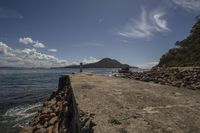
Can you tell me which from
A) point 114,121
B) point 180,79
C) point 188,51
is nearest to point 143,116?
point 114,121

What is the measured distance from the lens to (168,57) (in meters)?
48.4

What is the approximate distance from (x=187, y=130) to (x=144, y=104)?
1.49 metres

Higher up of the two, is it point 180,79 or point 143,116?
point 180,79

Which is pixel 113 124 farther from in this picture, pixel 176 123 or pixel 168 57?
pixel 168 57

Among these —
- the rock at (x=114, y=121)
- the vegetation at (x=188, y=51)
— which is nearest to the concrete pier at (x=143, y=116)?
the rock at (x=114, y=121)

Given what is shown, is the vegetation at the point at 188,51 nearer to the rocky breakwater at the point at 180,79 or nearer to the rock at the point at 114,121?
the rocky breakwater at the point at 180,79

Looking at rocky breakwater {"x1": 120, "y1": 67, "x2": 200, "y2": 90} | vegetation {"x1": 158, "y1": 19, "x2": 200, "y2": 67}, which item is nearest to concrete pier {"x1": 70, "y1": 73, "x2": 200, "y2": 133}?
rocky breakwater {"x1": 120, "y1": 67, "x2": 200, "y2": 90}

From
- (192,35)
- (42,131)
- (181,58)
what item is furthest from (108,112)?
(192,35)

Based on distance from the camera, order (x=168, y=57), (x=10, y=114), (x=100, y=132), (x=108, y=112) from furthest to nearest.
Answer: (x=168, y=57), (x=10, y=114), (x=108, y=112), (x=100, y=132)

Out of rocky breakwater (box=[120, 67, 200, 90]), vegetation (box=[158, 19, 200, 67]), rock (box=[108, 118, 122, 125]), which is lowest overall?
rock (box=[108, 118, 122, 125])

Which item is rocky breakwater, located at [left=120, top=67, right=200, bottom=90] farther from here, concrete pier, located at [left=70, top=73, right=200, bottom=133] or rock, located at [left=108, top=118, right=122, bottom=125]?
rock, located at [left=108, top=118, right=122, bottom=125]

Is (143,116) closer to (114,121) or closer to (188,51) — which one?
(114,121)

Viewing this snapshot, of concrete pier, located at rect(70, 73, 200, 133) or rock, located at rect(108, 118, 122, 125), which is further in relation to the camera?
rock, located at rect(108, 118, 122, 125)

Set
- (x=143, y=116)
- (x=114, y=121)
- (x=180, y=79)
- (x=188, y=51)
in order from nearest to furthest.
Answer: (x=114, y=121) < (x=143, y=116) < (x=180, y=79) < (x=188, y=51)
